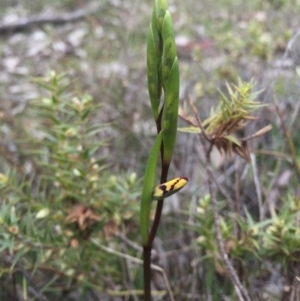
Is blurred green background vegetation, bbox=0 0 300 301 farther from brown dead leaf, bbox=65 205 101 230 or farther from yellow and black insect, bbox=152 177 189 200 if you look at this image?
yellow and black insect, bbox=152 177 189 200

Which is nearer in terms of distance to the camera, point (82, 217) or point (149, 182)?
point (149, 182)

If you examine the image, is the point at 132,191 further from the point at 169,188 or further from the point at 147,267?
the point at 169,188

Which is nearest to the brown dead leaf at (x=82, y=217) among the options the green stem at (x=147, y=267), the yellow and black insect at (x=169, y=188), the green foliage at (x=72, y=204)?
the green foliage at (x=72, y=204)

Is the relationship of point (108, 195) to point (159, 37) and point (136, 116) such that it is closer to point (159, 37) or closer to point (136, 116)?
point (159, 37)

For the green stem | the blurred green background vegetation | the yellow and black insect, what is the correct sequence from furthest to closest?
the blurred green background vegetation
the green stem
the yellow and black insect

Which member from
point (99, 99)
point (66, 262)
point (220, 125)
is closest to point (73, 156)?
point (66, 262)

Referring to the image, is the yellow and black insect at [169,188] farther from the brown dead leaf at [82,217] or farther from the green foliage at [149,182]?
the brown dead leaf at [82,217]

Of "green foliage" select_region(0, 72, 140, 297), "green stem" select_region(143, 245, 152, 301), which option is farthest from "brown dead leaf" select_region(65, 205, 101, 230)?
"green stem" select_region(143, 245, 152, 301)

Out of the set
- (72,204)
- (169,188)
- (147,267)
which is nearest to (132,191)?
(72,204)
